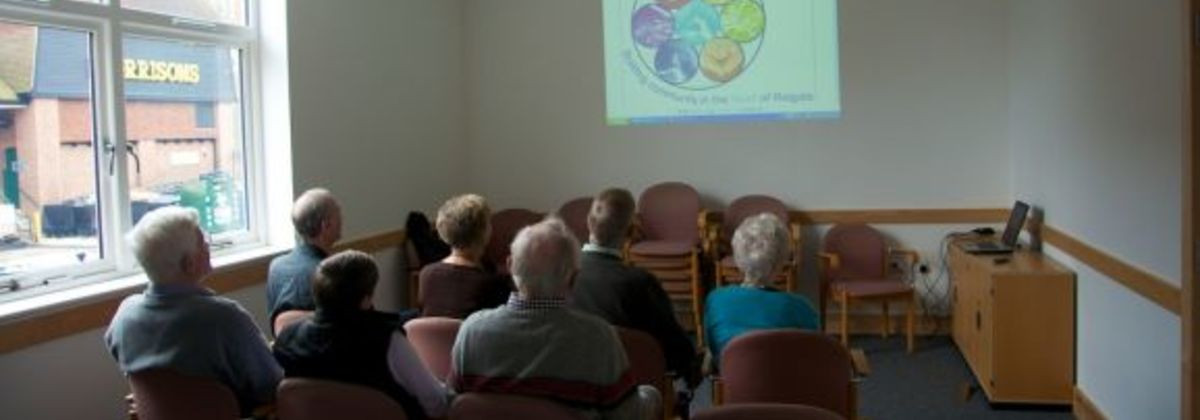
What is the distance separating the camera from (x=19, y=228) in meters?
3.82

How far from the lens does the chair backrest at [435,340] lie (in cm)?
312

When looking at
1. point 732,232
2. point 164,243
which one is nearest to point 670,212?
point 732,232

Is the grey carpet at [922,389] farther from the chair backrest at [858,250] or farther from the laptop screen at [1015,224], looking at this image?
the laptop screen at [1015,224]

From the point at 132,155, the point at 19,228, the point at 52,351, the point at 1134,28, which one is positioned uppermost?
the point at 1134,28

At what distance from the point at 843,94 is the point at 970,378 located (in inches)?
81.3

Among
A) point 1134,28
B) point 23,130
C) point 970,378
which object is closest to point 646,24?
point 970,378

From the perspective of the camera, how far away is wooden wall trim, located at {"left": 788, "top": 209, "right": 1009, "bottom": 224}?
6.45 meters

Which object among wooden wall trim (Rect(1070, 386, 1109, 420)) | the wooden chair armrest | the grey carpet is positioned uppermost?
the wooden chair armrest

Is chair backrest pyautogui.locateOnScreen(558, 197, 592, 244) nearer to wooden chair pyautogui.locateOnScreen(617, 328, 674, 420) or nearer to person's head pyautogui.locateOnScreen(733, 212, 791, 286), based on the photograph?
Result: person's head pyautogui.locateOnScreen(733, 212, 791, 286)

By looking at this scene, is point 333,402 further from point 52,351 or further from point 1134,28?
point 1134,28

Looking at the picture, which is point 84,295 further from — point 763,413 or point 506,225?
point 506,225

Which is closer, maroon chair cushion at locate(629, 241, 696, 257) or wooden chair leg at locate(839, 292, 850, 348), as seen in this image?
wooden chair leg at locate(839, 292, 850, 348)

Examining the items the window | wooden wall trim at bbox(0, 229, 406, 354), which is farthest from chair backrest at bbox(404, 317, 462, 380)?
the window

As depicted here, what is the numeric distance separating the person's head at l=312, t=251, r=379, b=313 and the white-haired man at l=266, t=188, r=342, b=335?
105cm
